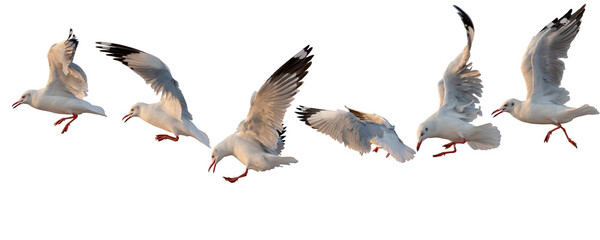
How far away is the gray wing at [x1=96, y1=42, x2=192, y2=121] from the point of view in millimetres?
10609

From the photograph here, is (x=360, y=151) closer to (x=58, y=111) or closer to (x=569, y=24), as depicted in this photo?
(x=569, y=24)

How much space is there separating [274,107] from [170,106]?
166cm

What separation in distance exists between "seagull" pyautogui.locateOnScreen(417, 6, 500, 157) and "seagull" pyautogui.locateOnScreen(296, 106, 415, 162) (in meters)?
0.53

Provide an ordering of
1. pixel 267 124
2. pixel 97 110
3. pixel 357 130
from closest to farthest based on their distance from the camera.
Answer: pixel 267 124 → pixel 357 130 → pixel 97 110

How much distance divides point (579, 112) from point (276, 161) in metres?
3.73

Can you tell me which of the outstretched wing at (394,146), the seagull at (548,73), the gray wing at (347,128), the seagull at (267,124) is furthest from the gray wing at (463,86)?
the seagull at (267,124)

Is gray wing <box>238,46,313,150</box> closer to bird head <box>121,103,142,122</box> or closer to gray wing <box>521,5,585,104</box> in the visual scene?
bird head <box>121,103,142,122</box>

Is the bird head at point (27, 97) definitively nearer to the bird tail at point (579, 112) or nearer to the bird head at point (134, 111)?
the bird head at point (134, 111)

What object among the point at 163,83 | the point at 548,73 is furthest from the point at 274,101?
the point at 548,73

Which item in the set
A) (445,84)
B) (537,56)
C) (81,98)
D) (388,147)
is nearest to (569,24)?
(537,56)

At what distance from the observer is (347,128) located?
1038 cm

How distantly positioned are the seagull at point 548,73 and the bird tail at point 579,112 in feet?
0.04

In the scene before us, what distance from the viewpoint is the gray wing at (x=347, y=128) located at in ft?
33.9

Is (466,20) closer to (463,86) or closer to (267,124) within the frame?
(463,86)
